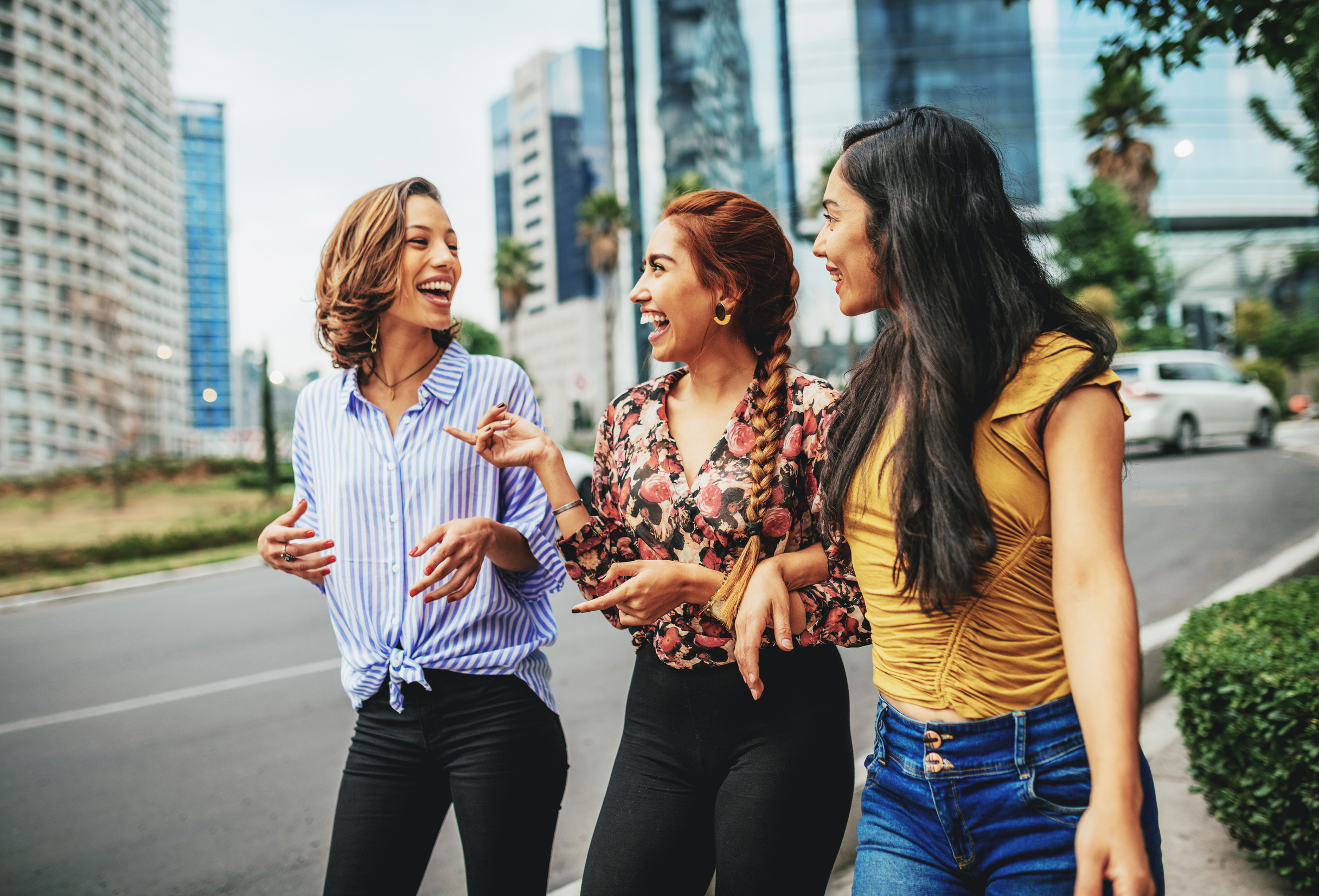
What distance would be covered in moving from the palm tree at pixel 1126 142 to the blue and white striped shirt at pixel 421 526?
109 feet

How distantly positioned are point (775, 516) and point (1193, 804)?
2.88 meters

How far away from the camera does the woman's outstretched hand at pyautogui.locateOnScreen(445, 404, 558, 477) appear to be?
6.18 feet

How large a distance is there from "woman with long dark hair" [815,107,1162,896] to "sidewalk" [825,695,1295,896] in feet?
5.48

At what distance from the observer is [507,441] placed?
6.30ft

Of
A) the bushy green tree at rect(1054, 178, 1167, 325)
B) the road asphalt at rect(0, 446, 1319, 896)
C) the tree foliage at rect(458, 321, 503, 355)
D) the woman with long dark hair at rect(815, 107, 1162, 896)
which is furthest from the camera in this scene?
the tree foliage at rect(458, 321, 503, 355)

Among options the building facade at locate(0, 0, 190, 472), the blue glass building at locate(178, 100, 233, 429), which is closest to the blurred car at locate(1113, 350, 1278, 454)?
the building facade at locate(0, 0, 190, 472)

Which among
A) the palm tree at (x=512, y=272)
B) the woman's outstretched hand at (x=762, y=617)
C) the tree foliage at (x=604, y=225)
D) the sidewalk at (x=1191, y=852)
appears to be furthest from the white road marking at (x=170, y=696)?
the palm tree at (x=512, y=272)

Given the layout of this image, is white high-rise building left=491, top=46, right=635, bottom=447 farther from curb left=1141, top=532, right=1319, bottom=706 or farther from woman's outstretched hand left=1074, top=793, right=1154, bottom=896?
woman's outstretched hand left=1074, top=793, right=1154, bottom=896

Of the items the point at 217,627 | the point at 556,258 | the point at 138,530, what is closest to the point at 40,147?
the point at 556,258

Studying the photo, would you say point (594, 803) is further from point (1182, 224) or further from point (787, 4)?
point (1182, 224)

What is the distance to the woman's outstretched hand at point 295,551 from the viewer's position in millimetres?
1879

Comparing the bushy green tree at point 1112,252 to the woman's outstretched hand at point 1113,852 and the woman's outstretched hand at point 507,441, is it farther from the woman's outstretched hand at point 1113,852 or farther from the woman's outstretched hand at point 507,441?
the woman's outstretched hand at point 1113,852

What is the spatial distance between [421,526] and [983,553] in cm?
123

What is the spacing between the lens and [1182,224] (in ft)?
173
